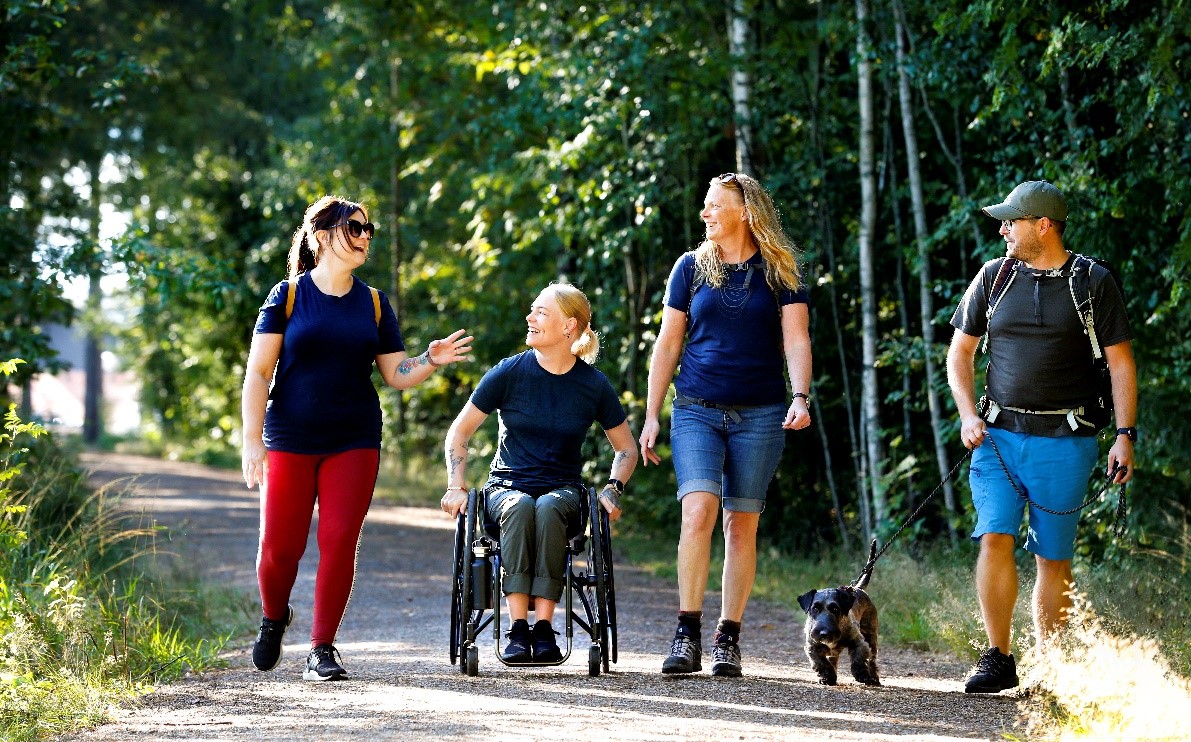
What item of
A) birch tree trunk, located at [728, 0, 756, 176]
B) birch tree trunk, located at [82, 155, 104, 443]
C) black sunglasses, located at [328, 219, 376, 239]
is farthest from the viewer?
birch tree trunk, located at [82, 155, 104, 443]

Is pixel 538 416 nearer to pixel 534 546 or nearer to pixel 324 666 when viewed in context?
pixel 534 546

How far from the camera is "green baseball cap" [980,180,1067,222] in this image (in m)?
5.66

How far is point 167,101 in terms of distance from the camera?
23.8 meters

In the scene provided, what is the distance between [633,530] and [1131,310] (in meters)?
7.32

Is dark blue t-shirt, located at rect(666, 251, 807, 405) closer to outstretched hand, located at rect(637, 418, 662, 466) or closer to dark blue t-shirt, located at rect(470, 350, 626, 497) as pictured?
outstretched hand, located at rect(637, 418, 662, 466)

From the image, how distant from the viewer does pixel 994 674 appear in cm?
575

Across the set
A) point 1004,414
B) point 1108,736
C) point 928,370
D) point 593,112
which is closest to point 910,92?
point 928,370

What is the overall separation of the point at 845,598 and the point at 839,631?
0.47 ft

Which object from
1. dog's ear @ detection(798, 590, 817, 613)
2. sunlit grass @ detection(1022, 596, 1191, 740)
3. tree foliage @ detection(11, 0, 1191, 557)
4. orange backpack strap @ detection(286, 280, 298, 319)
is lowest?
sunlit grass @ detection(1022, 596, 1191, 740)

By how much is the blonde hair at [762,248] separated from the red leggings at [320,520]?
1.60 m

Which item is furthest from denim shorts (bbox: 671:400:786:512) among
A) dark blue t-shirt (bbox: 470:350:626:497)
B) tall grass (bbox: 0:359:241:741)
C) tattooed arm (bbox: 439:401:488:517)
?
tall grass (bbox: 0:359:241:741)

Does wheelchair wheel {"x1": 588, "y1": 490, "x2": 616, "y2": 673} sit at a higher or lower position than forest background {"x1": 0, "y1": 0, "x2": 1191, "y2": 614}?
lower

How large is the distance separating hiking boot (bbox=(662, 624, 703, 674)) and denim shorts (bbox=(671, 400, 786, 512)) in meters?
0.56

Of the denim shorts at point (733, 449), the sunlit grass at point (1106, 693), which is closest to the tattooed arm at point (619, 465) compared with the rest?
the denim shorts at point (733, 449)
